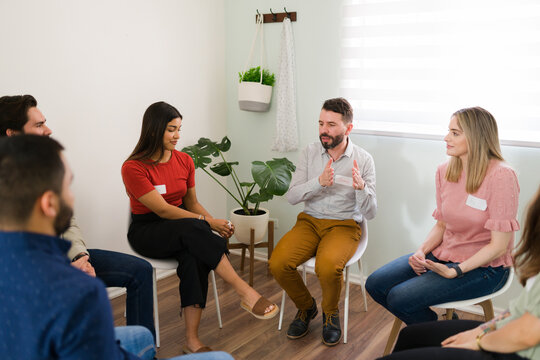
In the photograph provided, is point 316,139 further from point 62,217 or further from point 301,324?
point 62,217

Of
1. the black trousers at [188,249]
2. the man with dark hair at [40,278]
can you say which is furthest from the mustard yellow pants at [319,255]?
the man with dark hair at [40,278]

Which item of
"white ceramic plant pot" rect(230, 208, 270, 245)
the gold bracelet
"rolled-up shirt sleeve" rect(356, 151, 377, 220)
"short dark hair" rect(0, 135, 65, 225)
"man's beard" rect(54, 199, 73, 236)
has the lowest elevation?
"white ceramic plant pot" rect(230, 208, 270, 245)

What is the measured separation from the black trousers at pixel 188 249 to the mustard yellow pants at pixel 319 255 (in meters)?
0.37

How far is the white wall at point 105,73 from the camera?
100 inches

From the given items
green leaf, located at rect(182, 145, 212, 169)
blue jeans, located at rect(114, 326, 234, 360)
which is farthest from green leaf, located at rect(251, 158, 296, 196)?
blue jeans, located at rect(114, 326, 234, 360)

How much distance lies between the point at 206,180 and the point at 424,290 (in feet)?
7.34

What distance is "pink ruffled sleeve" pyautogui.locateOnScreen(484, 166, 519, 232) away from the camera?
6.47 feet

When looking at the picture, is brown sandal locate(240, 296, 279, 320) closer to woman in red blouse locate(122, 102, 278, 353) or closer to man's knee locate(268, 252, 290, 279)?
woman in red blouse locate(122, 102, 278, 353)

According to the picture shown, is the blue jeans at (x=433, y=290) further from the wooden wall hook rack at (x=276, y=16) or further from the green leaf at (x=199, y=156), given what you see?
the wooden wall hook rack at (x=276, y=16)

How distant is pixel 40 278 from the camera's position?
2.97ft

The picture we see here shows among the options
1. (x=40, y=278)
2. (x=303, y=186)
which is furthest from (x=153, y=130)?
(x=40, y=278)

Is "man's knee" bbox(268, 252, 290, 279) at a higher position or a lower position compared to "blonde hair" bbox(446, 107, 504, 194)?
lower

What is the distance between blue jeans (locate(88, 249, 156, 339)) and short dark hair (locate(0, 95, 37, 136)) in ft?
2.27

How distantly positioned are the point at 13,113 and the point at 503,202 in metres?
2.22
